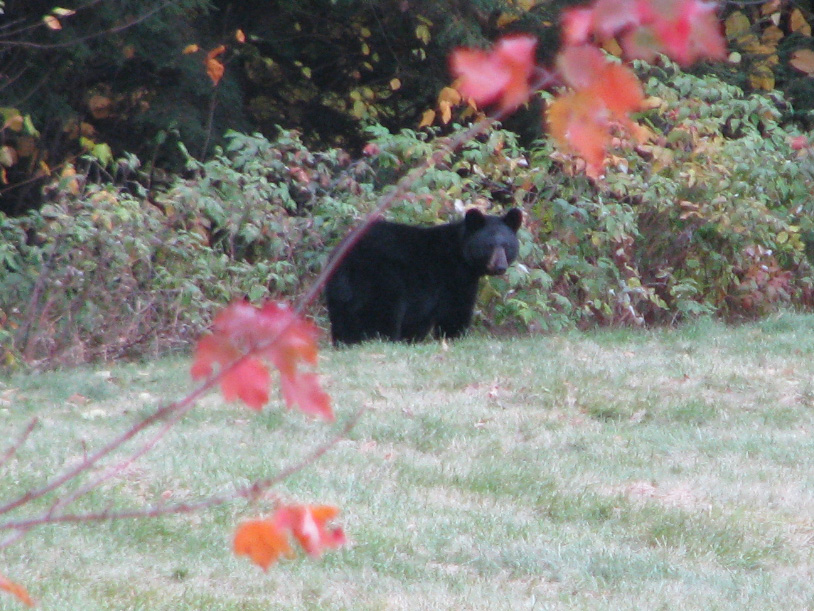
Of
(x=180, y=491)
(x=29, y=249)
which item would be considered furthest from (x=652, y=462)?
(x=29, y=249)

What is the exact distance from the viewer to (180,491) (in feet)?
17.9

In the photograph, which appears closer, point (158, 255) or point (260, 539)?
point (260, 539)

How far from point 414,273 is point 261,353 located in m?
8.10

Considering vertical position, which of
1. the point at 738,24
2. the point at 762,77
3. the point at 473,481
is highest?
the point at 738,24

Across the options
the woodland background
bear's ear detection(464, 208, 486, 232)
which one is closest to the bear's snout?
bear's ear detection(464, 208, 486, 232)

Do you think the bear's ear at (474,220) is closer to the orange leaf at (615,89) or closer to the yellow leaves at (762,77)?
the yellow leaves at (762,77)

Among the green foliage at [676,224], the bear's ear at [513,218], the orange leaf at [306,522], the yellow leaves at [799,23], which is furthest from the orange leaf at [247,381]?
the yellow leaves at [799,23]

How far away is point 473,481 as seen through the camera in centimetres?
584

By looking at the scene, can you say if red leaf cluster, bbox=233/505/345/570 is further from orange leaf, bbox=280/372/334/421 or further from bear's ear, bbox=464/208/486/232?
bear's ear, bbox=464/208/486/232

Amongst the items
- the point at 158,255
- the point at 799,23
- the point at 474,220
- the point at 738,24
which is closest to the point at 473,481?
the point at 474,220

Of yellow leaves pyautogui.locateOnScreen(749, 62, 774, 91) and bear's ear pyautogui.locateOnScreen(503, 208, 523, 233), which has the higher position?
yellow leaves pyautogui.locateOnScreen(749, 62, 774, 91)

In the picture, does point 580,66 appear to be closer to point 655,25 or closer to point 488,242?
point 655,25

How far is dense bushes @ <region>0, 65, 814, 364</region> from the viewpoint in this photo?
33.8ft

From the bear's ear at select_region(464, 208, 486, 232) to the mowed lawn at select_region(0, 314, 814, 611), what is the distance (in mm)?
1233
